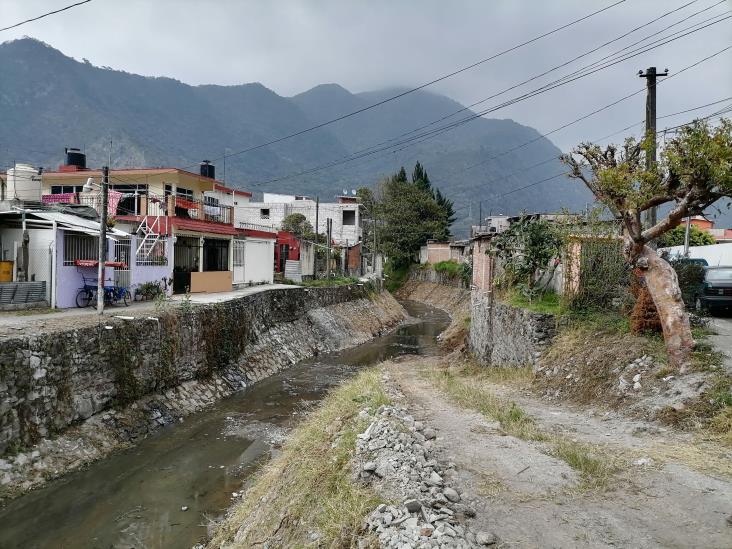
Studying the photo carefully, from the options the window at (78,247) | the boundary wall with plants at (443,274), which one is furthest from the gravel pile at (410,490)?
the boundary wall with plants at (443,274)

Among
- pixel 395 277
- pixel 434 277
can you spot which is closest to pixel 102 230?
pixel 434 277

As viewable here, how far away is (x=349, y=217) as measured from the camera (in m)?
63.2

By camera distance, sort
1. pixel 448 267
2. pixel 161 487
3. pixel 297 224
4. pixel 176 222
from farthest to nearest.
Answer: pixel 448 267
pixel 297 224
pixel 176 222
pixel 161 487

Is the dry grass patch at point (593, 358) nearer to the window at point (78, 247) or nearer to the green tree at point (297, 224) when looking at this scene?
the window at point (78, 247)

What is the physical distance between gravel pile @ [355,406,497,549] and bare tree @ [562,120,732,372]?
6.15 metres

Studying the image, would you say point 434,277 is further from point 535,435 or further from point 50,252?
point 535,435

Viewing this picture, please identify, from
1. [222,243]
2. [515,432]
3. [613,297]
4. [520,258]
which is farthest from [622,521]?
[222,243]

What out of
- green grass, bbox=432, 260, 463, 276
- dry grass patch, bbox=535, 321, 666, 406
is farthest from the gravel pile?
green grass, bbox=432, 260, 463, 276

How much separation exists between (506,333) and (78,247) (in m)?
16.2

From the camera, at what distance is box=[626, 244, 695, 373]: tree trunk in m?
10.4

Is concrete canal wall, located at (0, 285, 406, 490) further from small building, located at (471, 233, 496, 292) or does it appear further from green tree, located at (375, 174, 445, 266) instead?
green tree, located at (375, 174, 445, 266)

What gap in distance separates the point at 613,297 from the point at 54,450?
50.9 feet

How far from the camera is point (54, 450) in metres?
11.7

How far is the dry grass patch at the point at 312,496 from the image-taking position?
611 centimetres
